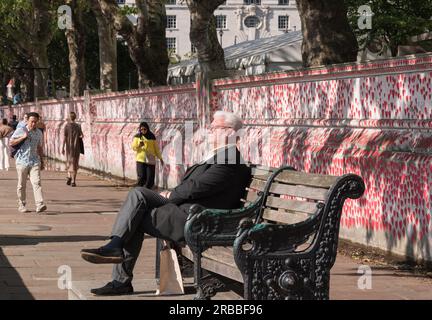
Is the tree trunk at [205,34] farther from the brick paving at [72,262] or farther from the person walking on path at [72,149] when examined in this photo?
the person walking on path at [72,149]

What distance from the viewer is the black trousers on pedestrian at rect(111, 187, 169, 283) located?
29.2 feet

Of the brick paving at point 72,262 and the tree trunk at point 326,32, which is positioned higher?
the tree trunk at point 326,32

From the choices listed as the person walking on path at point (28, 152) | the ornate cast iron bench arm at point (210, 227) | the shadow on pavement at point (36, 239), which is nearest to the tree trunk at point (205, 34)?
the person walking on path at point (28, 152)

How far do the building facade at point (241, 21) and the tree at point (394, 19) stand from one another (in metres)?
83.1

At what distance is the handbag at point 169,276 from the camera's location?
351 inches

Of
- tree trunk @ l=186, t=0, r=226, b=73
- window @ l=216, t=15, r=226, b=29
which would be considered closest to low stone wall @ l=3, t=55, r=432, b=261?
tree trunk @ l=186, t=0, r=226, b=73

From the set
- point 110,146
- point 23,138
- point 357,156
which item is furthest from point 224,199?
point 110,146

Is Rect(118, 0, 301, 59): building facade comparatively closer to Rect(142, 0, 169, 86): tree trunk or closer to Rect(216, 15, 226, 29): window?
Rect(216, 15, 226, 29): window

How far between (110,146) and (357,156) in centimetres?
1808

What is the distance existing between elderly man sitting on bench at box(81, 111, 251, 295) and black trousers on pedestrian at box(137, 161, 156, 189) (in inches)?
553

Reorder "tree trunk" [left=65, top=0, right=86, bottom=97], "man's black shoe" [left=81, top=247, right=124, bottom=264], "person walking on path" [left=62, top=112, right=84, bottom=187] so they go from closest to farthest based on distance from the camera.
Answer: "man's black shoe" [left=81, top=247, right=124, bottom=264] < "person walking on path" [left=62, top=112, right=84, bottom=187] < "tree trunk" [left=65, top=0, right=86, bottom=97]

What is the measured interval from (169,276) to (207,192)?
0.72 metres

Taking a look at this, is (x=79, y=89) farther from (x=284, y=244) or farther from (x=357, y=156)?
(x=284, y=244)

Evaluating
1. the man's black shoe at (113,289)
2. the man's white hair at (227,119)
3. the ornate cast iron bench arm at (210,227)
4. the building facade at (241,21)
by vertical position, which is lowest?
the man's black shoe at (113,289)
